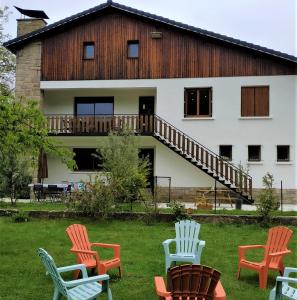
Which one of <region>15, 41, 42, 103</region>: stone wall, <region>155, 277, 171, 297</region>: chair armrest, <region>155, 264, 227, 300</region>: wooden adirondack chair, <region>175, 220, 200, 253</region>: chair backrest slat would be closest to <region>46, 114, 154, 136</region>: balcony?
<region>15, 41, 42, 103</region>: stone wall

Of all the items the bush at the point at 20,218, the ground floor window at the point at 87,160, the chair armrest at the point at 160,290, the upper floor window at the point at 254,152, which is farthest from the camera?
the ground floor window at the point at 87,160

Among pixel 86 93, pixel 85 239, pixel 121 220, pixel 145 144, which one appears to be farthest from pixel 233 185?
pixel 85 239

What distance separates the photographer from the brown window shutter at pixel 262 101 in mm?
21562

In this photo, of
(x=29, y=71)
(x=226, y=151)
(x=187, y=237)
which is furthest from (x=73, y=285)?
(x=29, y=71)

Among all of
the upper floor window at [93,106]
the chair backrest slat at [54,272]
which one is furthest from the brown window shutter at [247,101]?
the chair backrest slat at [54,272]

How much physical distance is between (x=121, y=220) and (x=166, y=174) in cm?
894

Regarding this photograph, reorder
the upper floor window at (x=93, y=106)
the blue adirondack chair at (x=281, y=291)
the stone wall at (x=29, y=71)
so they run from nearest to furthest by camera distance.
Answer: the blue adirondack chair at (x=281, y=291) < the stone wall at (x=29, y=71) < the upper floor window at (x=93, y=106)

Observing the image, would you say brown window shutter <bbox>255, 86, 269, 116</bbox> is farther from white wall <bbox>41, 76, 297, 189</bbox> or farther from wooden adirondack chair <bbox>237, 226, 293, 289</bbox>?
wooden adirondack chair <bbox>237, 226, 293, 289</bbox>

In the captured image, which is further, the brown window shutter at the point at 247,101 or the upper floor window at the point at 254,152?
the brown window shutter at the point at 247,101

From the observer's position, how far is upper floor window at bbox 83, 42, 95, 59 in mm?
23203

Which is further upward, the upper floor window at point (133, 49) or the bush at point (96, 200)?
the upper floor window at point (133, 49)

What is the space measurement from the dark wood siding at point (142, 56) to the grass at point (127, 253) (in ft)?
37.0

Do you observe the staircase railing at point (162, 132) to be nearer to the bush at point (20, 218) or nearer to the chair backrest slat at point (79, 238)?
the bush at point (20, 218)

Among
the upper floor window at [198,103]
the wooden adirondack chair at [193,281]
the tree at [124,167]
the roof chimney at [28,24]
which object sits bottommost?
the wooden adirondack chair at [193,281]
